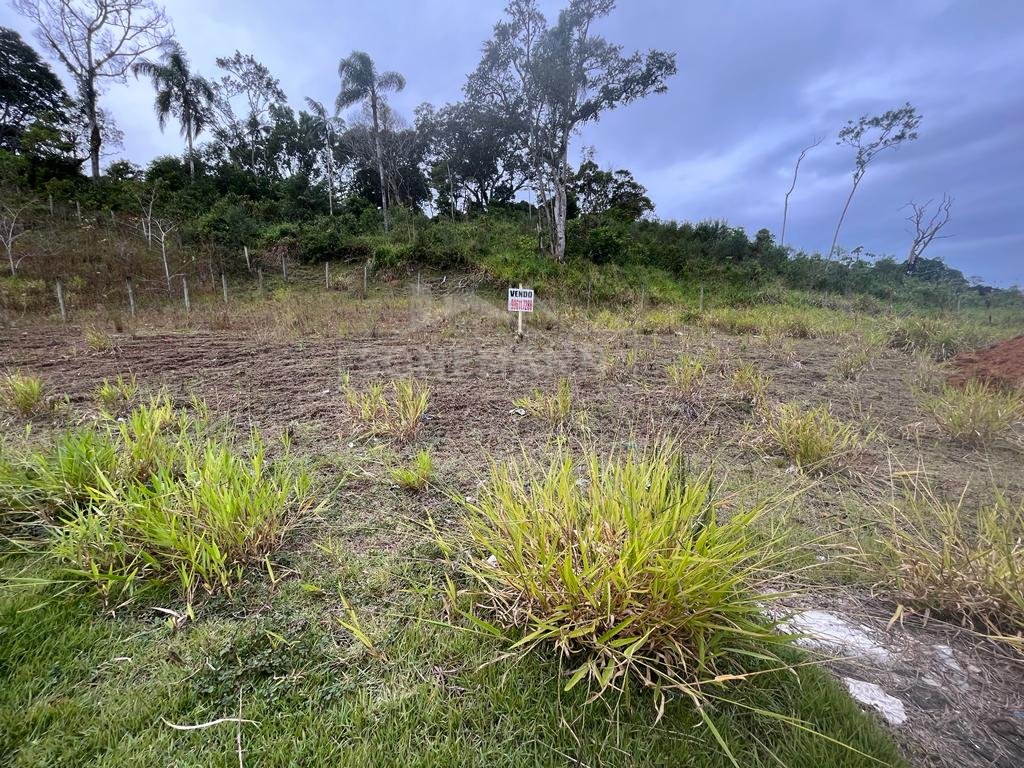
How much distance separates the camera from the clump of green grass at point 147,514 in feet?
3.79

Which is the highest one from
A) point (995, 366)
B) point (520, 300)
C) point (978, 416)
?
point (520, 300)

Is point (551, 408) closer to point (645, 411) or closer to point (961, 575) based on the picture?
point (645, 411)

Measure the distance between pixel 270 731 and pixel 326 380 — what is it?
2.93m

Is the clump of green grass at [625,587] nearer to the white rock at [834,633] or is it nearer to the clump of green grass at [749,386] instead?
the white rock at [834,633]

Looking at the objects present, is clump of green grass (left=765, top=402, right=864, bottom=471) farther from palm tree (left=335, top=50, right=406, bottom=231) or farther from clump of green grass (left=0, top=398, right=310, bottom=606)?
palm tree (left=335, top=50, right=406, bottom=231)

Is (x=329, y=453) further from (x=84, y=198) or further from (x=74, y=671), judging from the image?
(x=84, y=198)

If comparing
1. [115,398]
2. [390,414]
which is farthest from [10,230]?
[390,414]

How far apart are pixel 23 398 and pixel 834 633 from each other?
4.18 meters

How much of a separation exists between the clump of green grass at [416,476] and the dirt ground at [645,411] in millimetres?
120

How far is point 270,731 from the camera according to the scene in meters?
0.79


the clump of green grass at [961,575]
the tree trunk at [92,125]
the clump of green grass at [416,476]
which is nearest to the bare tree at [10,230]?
the tree trunk at [92,125]

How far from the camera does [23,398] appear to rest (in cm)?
A: 234

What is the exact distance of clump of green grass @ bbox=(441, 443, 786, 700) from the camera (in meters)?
0.88

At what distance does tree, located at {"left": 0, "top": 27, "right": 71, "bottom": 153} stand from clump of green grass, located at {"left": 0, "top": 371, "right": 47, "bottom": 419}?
82.5ft
